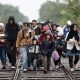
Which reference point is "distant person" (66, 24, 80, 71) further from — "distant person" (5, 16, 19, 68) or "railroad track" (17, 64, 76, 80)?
"distant person" (5, 16, 19, 68)

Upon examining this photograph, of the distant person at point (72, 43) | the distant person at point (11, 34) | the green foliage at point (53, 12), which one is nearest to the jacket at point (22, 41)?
the distant person at point (11, 34)

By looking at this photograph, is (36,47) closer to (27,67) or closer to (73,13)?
(27,67)

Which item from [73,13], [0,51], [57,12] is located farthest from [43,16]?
[0,51]

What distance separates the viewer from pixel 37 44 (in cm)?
1591

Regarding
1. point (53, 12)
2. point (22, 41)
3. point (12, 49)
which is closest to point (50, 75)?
point (22, 41)

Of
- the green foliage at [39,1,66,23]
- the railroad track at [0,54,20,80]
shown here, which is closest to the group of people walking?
the railroad track at [0,54,20,80]

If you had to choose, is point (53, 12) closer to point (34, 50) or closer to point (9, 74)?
point (34, 50)

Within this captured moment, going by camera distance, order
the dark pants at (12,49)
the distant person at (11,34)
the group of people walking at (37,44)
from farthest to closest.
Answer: the dark pants at (12,49), the distant person at (11,34), the group of people walking at (37,44)

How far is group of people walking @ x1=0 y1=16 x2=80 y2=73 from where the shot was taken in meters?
15.7

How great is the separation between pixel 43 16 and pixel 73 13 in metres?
97.3

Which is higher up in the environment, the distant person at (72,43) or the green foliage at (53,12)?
the green foliage at (53,12)

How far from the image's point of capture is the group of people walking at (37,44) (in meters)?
15.7

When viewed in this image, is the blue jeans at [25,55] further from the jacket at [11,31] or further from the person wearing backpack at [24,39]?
the jacket at [11,31]

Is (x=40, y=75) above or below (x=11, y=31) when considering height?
below
